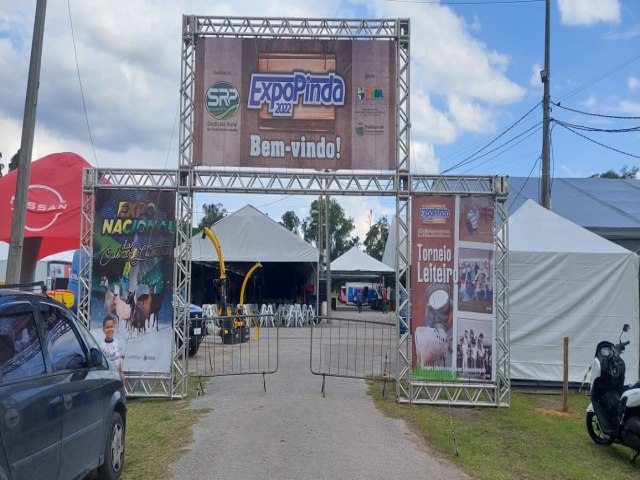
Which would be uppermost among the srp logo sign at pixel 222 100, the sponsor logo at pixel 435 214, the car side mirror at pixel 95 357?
the srp logo sign at pixel 222 100

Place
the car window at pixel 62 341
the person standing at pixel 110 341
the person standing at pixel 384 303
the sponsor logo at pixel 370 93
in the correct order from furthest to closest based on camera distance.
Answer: the person standing at pixel 384 303 → the sponsor logo at pixel 370 93 → the person standing at pixel 110 341 → the car window at pixel 62 341

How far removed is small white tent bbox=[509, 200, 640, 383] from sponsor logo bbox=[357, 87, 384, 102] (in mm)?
4499

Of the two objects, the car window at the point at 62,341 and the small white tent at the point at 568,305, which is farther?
the small white tent at the point at 568,305

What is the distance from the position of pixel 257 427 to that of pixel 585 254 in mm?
7879

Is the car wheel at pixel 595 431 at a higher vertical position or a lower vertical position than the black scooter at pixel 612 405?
lower

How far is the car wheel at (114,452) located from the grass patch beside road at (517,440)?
3.67 meters

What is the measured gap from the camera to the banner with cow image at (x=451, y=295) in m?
10.1

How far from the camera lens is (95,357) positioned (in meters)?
5.70

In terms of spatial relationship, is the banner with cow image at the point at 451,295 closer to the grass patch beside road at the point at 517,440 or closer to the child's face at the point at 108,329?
the grass patch beside road at the point at 517,440

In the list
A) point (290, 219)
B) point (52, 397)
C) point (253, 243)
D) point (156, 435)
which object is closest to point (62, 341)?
point (52, 397)

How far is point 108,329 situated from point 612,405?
772 cm

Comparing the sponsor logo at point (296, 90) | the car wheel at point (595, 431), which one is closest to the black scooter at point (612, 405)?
the car wheel at point (595, 431)

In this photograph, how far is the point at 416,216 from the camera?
10.3 meters

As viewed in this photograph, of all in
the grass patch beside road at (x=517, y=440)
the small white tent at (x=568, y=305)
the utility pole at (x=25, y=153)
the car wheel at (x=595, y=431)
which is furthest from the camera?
the small white tent at (x=568, y=305)
